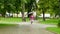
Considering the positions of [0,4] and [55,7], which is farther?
[55,7]

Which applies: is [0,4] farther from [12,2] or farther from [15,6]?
[15,6]

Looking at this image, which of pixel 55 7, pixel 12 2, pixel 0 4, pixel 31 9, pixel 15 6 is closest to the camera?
pixel 0 4

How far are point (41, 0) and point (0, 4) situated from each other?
1772 centimetres

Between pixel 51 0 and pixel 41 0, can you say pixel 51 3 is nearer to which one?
pixel 51 0

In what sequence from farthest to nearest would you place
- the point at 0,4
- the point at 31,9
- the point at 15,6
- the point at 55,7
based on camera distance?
the point at 31,9, the point at 55,7, the point at 15,6, the point at 0,4

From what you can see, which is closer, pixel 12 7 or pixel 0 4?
pixel 0 4

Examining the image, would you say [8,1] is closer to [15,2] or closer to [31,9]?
[15,2]

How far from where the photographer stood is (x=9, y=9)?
29344 millimetres

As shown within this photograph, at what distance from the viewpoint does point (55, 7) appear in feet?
126

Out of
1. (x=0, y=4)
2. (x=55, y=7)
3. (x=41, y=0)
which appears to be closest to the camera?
(x=0, y=4)

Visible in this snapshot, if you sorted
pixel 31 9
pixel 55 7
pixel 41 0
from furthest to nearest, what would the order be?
pixel 31 9
pixel 41 0
pixel 55 7

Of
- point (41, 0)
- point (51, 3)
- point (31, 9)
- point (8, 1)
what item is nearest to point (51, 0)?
point (51, 3)

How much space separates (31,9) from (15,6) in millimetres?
45733

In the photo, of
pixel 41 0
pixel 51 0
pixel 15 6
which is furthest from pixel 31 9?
pixel 15 6
